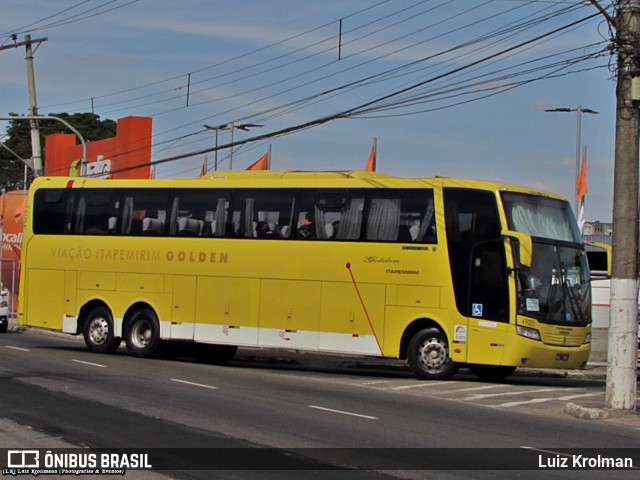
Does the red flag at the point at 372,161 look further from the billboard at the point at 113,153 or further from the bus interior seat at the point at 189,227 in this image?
the bus interior seat at the point at 189,227

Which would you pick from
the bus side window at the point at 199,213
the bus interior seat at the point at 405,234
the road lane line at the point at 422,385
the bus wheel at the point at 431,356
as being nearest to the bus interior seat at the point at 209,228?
the bus side window at the point at 199,213

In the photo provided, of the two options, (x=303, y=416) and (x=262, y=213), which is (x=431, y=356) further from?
(x=303, y=416)

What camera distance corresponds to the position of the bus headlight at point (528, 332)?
1845 cm

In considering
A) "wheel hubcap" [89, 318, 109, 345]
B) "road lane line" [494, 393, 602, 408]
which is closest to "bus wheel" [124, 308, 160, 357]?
"wheel hubcap" [89, 318, 109, 345]

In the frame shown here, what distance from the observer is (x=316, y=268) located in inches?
814

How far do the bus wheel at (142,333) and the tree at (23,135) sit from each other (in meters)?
69.2

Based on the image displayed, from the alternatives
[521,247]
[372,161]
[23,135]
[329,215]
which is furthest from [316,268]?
[23,135]

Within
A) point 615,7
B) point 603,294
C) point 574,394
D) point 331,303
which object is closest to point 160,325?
point 331,303

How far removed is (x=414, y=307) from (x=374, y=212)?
2119 millimetres

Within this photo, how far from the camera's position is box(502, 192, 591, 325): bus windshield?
1861 cm

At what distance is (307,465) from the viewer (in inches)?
381

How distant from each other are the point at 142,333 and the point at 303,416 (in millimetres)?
10763

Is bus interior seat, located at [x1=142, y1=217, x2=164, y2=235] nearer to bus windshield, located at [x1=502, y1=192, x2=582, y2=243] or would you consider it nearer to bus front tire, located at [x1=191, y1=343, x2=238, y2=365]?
bus front tire, located at [x1=191, y1=343, x2=238, y2=365]

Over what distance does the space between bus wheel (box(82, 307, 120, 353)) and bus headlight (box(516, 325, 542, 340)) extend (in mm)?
9979
